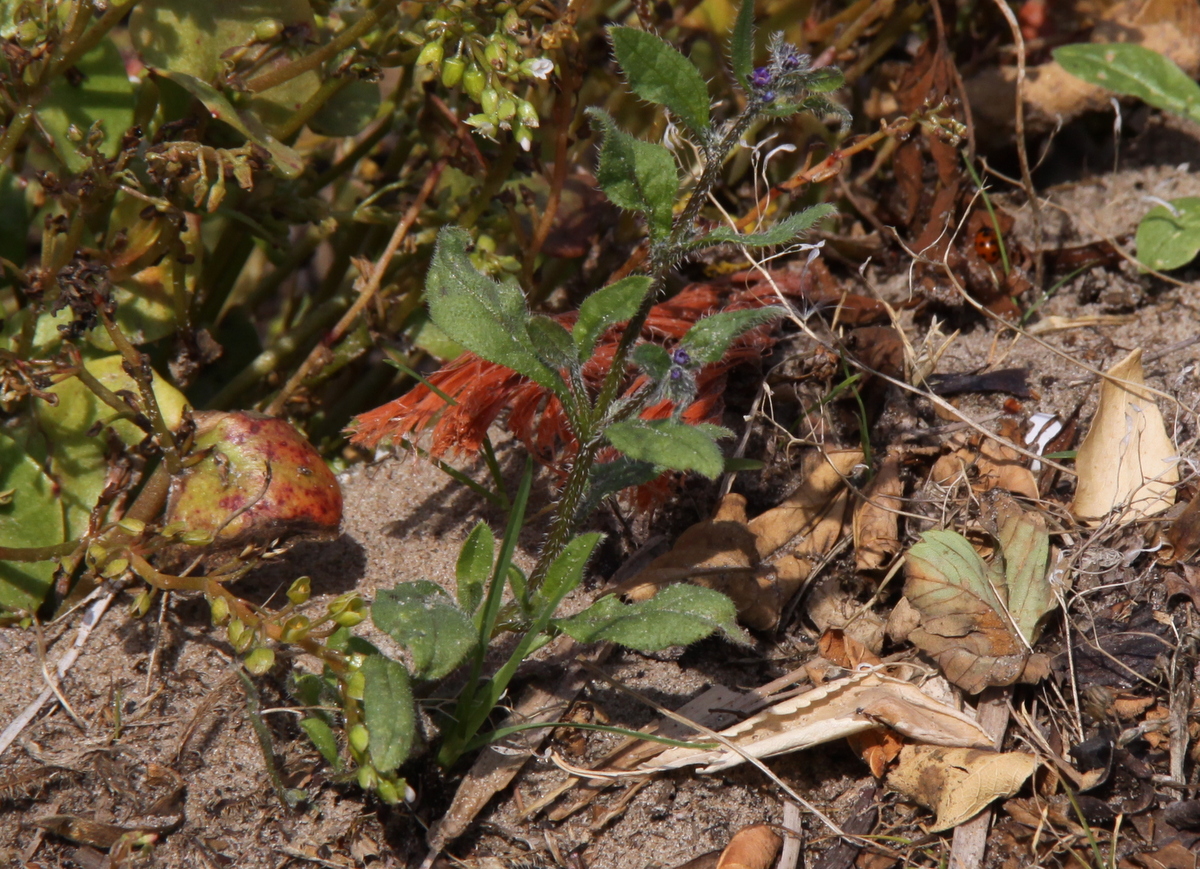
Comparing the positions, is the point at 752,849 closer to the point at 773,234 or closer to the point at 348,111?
the point at 773,234

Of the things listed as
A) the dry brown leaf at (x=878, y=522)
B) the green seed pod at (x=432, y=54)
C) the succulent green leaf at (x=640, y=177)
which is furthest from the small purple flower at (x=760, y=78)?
the dry brown leaf at (x=878, y=522)

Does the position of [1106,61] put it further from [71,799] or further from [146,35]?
[71,799]

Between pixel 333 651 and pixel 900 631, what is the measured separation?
41.1 inches

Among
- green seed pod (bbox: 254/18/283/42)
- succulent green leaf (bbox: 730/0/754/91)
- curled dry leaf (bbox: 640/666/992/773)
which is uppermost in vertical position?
green seed pod (bbox: 254/18/283/42)

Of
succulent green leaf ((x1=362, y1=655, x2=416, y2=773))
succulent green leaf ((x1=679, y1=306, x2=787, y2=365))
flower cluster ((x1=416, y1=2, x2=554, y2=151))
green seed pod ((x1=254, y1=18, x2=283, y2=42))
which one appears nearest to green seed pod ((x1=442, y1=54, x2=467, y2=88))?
flower cluster ((x1=416, y1=2, x2=554, y2=151))

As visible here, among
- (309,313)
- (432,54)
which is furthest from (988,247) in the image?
(309,313)

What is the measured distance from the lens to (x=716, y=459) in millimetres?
1371

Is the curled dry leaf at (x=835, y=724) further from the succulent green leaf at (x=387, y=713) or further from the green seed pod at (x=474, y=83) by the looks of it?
the green seed pod at (x=474, y=83)

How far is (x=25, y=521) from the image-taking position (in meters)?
1.94

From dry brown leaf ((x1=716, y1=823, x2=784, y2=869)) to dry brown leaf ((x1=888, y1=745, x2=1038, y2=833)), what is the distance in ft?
0.78

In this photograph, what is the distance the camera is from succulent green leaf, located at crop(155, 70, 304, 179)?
183 centimetres

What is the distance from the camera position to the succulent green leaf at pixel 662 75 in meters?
1.49

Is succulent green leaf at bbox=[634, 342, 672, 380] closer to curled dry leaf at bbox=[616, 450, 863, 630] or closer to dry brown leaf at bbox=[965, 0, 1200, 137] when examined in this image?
curled dry leaf at bbox=[616, 450, 863, 630]

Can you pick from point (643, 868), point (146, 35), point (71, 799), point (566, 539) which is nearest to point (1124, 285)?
point (566, 539)
